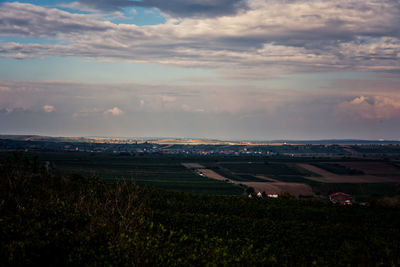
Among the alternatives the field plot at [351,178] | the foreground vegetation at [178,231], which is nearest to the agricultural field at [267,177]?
the field plot at [351,178]

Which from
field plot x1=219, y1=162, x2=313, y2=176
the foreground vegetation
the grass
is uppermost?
the foreground vegetation

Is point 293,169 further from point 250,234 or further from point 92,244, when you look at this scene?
point 92,244

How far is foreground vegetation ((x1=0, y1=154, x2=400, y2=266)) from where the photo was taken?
60.0 ft

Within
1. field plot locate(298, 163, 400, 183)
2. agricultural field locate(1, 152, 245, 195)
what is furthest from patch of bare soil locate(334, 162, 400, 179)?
agricultural field locate(1, 152, 245, 195)

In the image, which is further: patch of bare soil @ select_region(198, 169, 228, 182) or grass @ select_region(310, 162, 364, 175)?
grass @ select_region(310, 162, 364, 175)

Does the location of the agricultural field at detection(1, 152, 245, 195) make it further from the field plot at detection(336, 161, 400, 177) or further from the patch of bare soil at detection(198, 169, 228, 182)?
the field plot at detection(336, 161, 400, 177)

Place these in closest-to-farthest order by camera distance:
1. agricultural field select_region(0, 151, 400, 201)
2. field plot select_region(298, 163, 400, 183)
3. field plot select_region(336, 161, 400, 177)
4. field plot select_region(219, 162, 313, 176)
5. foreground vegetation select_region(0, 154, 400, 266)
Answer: foreground vegetation select_region(0, 154, 400, 266)
agricultural field select_region(0, 151, 400, 201)
field plot select_region(298, 163, 400, 183)
field plot select_region(336, 161, 400, 177)
field plot select_region(219, 162, 313, 176)

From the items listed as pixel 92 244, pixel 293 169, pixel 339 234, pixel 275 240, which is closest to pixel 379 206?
pixel 339 234

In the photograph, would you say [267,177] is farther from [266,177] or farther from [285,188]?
[285,188]

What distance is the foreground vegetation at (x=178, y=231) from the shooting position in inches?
720

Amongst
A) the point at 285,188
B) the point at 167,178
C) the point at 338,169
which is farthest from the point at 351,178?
the point at 167,178

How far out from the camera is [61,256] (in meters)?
18.3

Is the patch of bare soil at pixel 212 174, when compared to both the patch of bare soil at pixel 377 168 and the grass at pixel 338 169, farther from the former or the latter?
the patch of bare soil at pixel 377 168

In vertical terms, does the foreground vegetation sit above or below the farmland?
above
